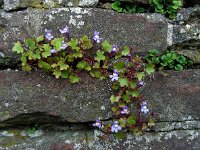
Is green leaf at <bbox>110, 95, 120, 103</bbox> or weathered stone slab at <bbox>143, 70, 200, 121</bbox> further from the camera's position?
weathered stone slab at <bbox>143, 70, 200, 121</bbox>

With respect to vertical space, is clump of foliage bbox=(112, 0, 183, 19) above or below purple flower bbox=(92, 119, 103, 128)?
above

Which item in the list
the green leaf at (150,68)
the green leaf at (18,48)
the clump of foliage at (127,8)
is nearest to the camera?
the green leaf at (18,48)

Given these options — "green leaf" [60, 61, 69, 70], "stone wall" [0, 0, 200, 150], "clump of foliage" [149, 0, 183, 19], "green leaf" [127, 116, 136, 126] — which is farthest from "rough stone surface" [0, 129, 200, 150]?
"clump of foliage" [149, 0, 183, 19]

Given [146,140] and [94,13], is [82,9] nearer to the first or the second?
[94,13]

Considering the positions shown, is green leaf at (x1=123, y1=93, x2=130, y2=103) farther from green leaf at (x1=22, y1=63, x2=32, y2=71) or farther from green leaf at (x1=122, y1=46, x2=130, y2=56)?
green leaf at (x1=22, y1=63, x2=32, y2=71)

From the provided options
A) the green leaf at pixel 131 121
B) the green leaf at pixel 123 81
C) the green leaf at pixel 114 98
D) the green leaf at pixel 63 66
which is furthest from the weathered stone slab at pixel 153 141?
the green leaf at pixel 63 66

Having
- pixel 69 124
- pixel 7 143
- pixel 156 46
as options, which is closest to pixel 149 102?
pixel 156 46

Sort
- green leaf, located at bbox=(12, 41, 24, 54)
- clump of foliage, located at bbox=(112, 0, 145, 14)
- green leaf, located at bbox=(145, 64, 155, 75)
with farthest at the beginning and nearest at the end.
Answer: clump of foliage, located at bbox=(112, 0, 145, 14)
green leaf, located at bbox=(145, 64, 155, 75)
green leaf, located at bbox=(12, 41, 24, 54)

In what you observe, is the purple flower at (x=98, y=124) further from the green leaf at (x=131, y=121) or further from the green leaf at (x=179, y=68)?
the green leaf at (x=179, y=68)
